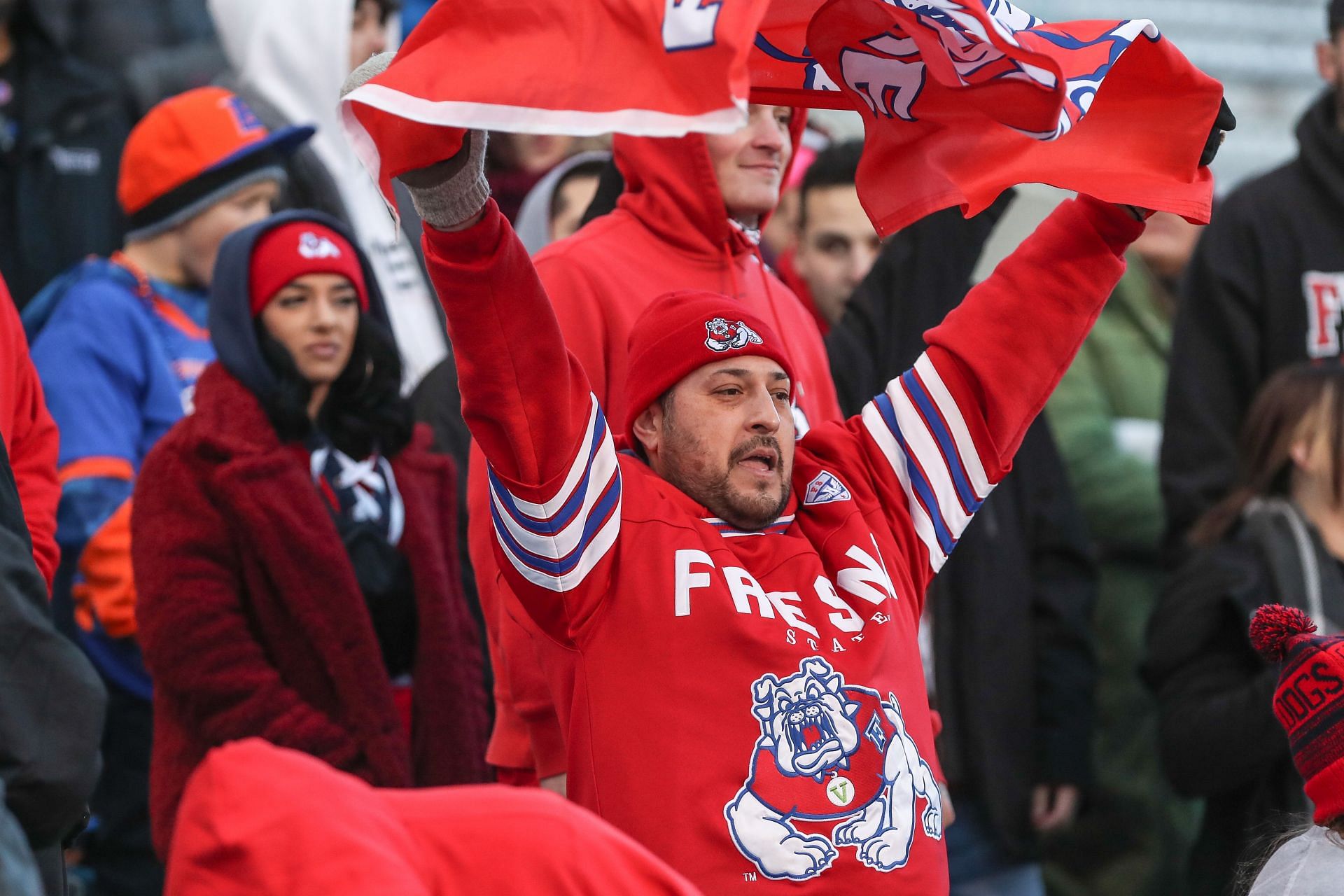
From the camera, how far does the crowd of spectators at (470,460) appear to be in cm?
359

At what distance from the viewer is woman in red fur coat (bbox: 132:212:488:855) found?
13.2 ft

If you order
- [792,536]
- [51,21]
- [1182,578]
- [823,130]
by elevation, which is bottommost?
[1182,578]

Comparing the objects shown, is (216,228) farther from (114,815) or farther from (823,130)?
(823,130)

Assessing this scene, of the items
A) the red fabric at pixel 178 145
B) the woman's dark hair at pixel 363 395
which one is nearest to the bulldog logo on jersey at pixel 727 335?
the woman's dark hair at pixel 363 395

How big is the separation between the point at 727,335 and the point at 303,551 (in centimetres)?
130

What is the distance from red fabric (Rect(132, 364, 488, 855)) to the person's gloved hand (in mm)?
1964

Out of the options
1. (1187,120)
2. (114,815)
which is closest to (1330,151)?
(1187,120)

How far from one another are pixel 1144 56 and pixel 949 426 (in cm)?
71

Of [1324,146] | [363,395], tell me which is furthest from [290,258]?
[1324,146]

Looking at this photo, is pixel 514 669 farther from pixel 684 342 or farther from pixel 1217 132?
pixel 1217 132

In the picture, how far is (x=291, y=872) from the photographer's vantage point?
1.71 metres

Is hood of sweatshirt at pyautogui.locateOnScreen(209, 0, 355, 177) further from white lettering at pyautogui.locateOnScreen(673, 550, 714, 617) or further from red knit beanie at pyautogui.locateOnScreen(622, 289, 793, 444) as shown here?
white lettering at pyautogui.locateOnScreen(673, 550, 714, 617)

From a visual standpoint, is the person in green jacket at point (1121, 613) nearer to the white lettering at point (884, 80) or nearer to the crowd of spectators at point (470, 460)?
the crowd of spectators at point (470, 460)

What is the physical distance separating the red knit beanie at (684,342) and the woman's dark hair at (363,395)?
4.27ft
